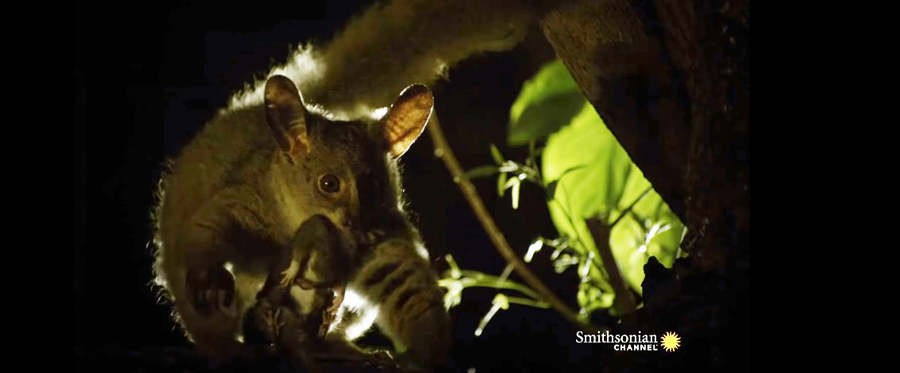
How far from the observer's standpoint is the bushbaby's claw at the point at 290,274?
169 cm

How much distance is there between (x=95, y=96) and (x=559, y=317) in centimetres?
118

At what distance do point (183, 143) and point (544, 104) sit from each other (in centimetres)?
82

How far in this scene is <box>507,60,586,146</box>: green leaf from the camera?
167 centimetres

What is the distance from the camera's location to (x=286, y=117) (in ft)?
5.56

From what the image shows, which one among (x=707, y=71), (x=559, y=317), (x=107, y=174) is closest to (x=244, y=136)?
(x=107, y=174)

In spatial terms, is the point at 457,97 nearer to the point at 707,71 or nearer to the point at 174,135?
the point at 707,71

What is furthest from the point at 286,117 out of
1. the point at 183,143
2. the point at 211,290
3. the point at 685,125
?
the point at 685,125

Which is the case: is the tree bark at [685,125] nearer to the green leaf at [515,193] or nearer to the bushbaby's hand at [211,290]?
the green leaf at [515,193]

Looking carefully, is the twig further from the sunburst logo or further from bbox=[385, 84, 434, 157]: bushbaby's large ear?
the sunburst logo

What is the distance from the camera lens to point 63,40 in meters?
1.79

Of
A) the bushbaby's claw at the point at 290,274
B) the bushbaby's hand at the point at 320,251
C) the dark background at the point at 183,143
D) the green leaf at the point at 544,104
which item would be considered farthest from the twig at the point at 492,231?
the bushbaby's claw at the point at 290,274

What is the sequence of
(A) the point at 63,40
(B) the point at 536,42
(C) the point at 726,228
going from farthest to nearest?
(A) the point at 63,40 → (B) the point at 536,42 → (C) the point at 726,228

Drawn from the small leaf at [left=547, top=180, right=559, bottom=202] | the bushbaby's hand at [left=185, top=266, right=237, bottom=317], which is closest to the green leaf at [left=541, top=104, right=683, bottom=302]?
the small leaf at [left=547, top=180, right=559, bottom=202]

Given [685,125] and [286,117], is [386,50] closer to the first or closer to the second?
[286,117]
